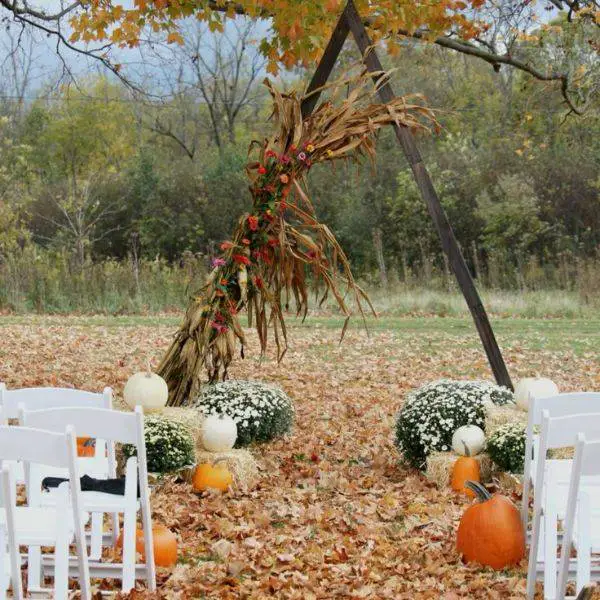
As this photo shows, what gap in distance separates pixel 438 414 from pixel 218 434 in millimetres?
1514

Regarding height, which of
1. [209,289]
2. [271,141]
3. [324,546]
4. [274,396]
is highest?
[271,141]

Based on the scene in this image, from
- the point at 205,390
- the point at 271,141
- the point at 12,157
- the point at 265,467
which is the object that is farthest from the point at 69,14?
the point at 12,157

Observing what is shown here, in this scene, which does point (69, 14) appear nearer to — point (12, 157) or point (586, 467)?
point (586, 467)

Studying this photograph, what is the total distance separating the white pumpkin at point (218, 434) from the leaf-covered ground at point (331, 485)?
0.37 meters

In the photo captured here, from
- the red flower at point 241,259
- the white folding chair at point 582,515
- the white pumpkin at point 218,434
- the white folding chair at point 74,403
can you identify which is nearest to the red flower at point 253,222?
the red flower at point 241,259

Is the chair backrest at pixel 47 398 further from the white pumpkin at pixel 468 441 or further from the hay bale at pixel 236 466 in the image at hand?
the white pumpkin at pixel 468 441

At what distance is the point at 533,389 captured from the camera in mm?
7027

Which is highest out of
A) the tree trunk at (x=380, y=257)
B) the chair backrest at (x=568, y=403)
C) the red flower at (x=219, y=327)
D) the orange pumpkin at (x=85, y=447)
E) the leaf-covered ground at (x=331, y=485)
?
the tree trunk at (x=380, y=257)

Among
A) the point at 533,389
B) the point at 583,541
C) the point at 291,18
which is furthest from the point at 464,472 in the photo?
the point at 291,18

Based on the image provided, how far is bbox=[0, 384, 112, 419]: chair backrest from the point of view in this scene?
5277 millimetres

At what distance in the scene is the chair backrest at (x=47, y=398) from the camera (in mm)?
5277

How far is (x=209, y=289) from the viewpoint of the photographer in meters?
8.17

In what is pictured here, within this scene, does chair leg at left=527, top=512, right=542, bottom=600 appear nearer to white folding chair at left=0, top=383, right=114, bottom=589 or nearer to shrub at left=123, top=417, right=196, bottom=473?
white folding chair at left=0, top=383, right=114, bottom=589

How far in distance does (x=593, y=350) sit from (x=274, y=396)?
776 cm
